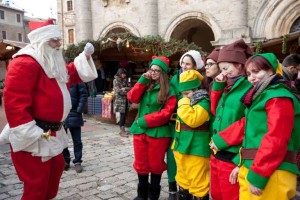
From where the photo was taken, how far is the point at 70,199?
4055mm

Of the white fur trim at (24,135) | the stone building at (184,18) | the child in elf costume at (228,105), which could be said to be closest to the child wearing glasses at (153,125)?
the child in elf costume at (228,105)

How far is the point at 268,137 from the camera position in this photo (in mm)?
2068

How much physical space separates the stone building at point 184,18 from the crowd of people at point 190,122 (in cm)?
1034

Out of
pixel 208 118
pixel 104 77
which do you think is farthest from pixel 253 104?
pixel 104 77

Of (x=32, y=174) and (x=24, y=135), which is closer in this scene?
(x=24, y=135)

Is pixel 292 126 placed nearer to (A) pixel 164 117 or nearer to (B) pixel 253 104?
(B) pixel 253 104

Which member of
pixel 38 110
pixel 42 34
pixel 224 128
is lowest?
pixel 224 128

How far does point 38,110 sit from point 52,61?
1.67ft

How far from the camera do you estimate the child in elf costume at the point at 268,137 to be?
205 centimetres

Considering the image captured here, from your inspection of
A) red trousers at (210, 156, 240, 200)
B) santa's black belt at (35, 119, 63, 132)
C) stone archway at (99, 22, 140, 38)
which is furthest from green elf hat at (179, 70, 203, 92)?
stone archway at (99, 22, 140, 38)

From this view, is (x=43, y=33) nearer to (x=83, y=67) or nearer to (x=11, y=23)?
(x=83, y=67)

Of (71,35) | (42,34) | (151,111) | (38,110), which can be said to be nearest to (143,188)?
(151,111)

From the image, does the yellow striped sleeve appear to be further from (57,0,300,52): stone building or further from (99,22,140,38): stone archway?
(99,22,140,38): stone archway

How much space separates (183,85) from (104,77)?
31.4 ft
